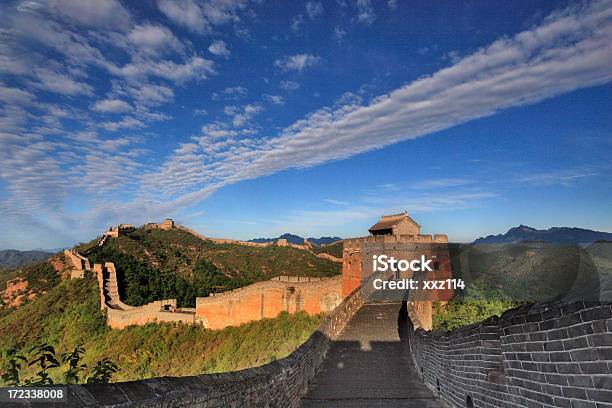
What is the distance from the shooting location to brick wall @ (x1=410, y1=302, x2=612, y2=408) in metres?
2.83

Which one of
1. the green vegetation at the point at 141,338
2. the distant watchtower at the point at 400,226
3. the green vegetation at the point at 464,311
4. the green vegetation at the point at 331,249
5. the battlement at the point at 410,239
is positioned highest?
the green vegetation at the point at 331,249

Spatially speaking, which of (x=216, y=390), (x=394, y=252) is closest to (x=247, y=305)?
(x=394, y=252)

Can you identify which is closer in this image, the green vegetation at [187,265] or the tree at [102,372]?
the tree at [102,372]

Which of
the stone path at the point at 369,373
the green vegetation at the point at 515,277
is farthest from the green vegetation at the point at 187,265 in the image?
the stone path at the point at 369,373

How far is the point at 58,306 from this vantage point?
37.2m

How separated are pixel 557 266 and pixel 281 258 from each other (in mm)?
47358

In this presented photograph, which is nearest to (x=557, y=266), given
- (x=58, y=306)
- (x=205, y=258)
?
(x=58, y=306)

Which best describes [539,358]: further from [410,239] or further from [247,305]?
[247,305]

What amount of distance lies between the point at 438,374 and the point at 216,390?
5453 millimetres

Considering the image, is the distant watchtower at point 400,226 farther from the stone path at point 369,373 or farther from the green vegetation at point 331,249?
the green vegetation at point 331,249

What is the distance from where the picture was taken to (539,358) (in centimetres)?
368

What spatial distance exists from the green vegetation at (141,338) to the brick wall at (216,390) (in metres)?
13.7

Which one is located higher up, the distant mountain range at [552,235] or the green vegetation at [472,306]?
the distant mountain range at [552,235]

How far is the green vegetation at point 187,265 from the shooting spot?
42.8 metres
